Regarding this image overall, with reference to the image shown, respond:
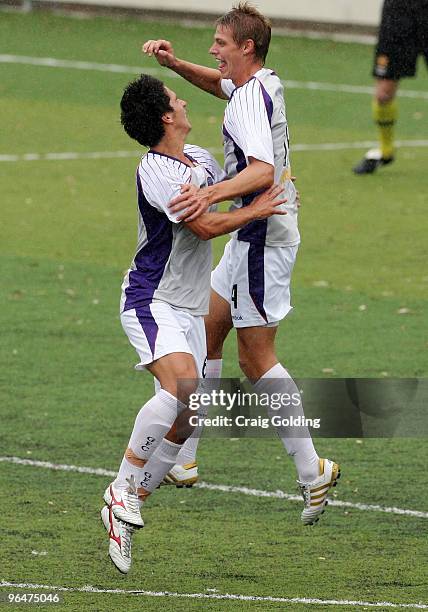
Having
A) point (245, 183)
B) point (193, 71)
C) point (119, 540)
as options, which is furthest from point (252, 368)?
point (193, 71)

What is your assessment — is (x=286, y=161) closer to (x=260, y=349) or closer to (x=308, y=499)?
(x=260, y=349)

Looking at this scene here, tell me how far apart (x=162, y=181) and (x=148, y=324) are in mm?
671

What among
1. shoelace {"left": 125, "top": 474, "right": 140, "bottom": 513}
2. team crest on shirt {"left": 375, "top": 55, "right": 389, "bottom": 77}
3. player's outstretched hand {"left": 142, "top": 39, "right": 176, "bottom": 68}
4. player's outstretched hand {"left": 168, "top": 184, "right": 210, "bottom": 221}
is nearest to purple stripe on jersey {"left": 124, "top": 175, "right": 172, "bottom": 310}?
player's outstretched hand {"left": 168, "top": 184, "right": 210, "bottom": 221}

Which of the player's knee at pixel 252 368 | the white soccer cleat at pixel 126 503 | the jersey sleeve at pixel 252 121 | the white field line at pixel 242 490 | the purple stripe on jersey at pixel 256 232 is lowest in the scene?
the white field line at pixel 242 490

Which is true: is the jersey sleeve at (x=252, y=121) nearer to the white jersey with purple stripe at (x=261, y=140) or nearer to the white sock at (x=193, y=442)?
the white jersey with purple stripe at (x=261, y=140)

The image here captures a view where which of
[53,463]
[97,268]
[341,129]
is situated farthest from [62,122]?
[53,463]

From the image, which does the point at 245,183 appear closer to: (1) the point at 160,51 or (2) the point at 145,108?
(2) the point at 145,108

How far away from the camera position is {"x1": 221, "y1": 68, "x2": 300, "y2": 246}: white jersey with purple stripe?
721 cm

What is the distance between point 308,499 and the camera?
304 inches

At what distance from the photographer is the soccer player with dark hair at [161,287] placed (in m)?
7.07

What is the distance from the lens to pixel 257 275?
7824mm

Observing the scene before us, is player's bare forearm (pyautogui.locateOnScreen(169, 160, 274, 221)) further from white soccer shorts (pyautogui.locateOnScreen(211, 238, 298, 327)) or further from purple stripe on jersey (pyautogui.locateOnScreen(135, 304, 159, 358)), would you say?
white soccer shorts (pyautogui.locateOnScreen(211, 238, 298, 327))

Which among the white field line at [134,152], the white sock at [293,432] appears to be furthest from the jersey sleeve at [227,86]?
the white field line at [134,152]

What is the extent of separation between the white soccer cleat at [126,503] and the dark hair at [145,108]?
1.60m
